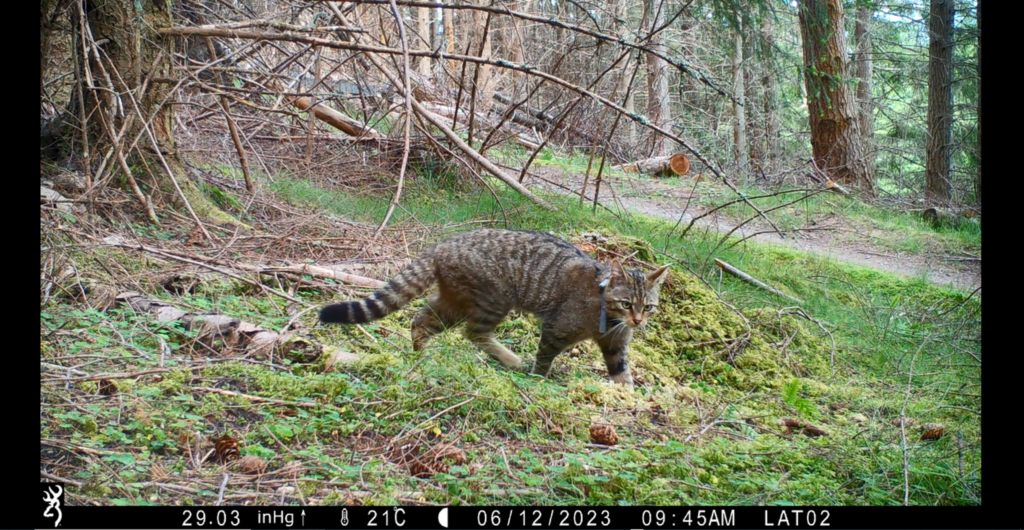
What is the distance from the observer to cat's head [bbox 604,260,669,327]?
206 inches

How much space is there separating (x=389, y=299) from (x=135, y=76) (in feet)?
11.9

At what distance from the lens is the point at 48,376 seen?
3.64m

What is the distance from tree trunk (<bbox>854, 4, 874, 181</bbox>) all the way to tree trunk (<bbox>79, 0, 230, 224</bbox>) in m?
14.0

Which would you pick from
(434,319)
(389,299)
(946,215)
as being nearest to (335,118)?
(434,319)

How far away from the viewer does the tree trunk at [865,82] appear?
16.3 metres

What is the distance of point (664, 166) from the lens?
16.5m

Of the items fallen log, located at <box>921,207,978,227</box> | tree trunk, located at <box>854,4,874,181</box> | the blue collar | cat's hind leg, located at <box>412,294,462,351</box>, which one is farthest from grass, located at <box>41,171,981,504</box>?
tree trunk, located at <box>854,4,874,181</box>

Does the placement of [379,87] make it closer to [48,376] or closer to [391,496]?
[48,376]

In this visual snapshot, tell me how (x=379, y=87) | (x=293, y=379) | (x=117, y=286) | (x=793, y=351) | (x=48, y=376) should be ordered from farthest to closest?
(x=379, y=87) < (x=793, y=351) < (x=117, y=286) < (x=293, y=379) < (x=48, y=376)

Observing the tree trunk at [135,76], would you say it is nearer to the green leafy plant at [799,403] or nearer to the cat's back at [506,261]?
the cat's back at [506,261]

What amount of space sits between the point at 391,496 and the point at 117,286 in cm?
300

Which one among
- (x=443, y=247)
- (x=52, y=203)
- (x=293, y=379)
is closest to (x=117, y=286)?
(x=52, y=203)

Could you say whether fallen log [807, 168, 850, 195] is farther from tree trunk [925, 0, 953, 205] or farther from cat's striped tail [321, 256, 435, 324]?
cat's striped tail [321, 256, 435, 324]

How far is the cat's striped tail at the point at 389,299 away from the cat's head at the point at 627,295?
4.64 feet
